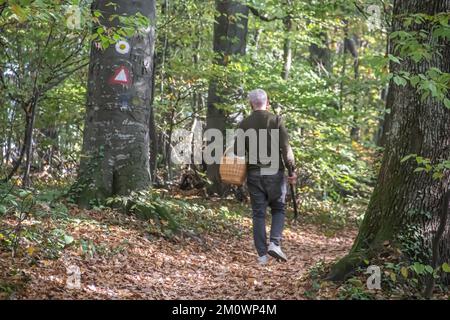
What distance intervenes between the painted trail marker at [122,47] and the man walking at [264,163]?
2304mm

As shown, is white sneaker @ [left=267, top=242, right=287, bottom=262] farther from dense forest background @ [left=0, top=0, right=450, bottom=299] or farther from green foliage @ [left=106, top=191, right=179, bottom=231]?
green foliage @ [left=106, top=191, right=179, bottom=231]

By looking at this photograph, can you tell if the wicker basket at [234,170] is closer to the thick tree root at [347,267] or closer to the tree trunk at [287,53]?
the thick tree root at [347,267]

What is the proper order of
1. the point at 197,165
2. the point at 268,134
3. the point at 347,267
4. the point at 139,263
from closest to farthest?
1. the point at 347,267
2. the point at 139,263
3. the point at 268,134
4. the point at 197,165

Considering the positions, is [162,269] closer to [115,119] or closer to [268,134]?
[268,134]

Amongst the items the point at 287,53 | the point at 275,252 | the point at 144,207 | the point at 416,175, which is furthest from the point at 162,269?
the point at 287,53

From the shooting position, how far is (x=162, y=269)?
22.6 feet

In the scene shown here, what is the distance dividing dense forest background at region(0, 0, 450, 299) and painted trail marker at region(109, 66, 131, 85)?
130 millimetres

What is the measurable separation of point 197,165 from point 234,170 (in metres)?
7.82

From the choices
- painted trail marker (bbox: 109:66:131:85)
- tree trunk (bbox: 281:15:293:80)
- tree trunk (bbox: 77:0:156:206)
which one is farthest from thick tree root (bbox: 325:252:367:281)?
tree trunk (bbox: 281:15:293:80)

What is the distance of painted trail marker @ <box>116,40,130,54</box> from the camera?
866 centimetres

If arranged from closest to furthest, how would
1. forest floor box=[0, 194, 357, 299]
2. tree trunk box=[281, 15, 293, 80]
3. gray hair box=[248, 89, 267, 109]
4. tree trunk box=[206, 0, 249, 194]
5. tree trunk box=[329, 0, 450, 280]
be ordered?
forest floor box=[0, 194, 357, 299]
tree trunk box=[329, 0, 450, 280]
gray hair box=[248, 89, 267, 109]
tree trunk box=[206, 0, 249, 194]
tree trunk box=[281, 15, 293, 80]

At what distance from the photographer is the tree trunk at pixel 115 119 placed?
28.2 ft

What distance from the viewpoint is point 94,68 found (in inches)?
346
